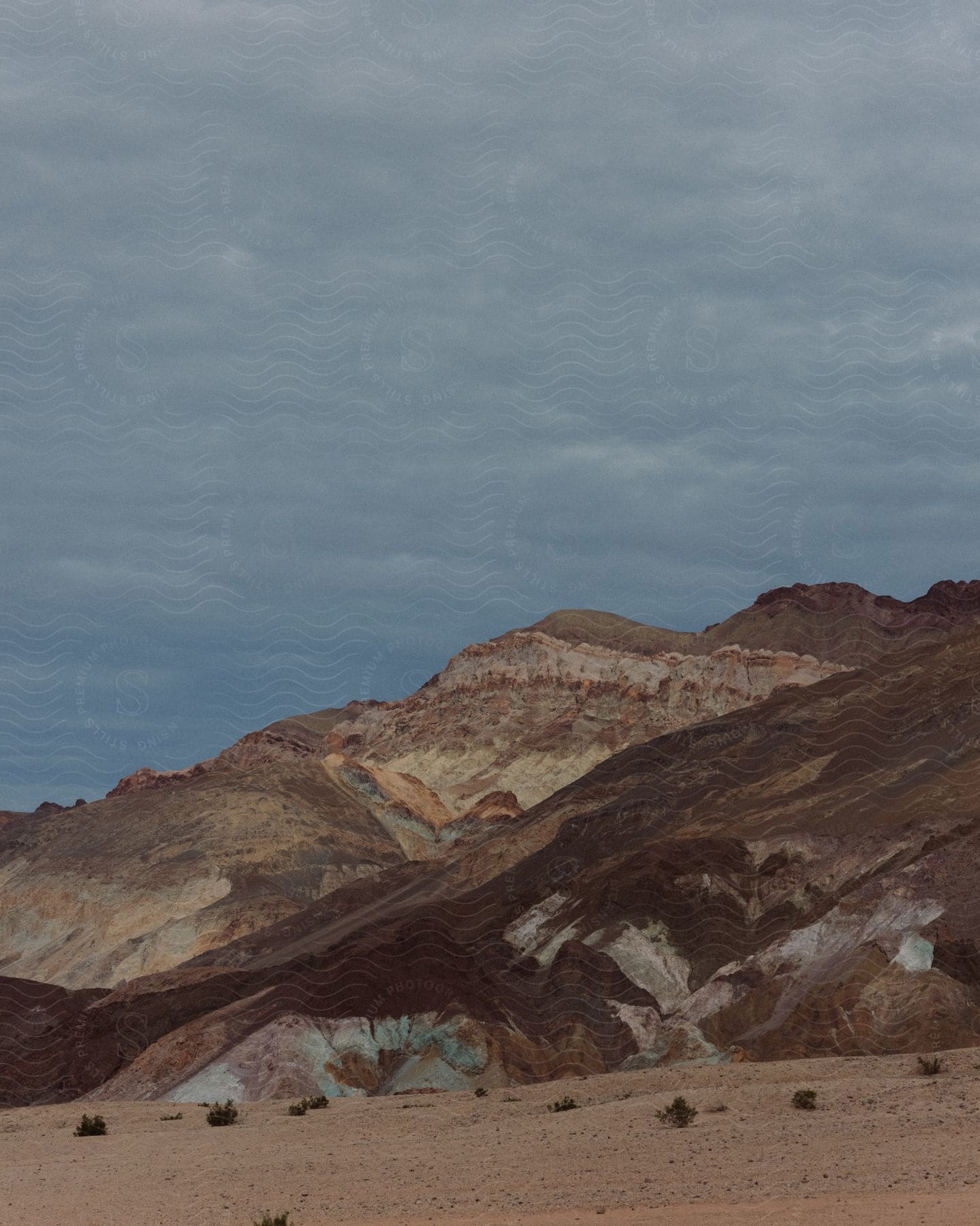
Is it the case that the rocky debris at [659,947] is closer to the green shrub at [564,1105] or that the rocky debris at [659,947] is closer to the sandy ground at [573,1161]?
the green shrub at [564,1105]

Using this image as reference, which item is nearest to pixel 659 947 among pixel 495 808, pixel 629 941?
pixel 629 941

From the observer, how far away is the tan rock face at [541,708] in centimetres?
15312

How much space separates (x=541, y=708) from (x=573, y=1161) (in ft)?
491

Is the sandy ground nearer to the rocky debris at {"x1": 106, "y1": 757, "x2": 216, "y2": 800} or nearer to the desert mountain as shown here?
the desert mountain

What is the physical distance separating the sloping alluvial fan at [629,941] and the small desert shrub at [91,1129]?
25.1 metres

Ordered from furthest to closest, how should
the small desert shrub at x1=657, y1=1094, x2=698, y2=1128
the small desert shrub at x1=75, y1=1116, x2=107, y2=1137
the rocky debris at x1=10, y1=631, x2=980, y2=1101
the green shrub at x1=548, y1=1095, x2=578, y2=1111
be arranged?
1. the rocky debris at x1=10, y1=631, x2=980, y2=1101
2. the small desert shrub at x1=75, y1=1116, x2=107, y2=1137
3. the green shrub at x1=548, y1=1095, x2=578, y2=1111
4. the small desert shrub at x1=657, y1=1094, x2=698, y2=1128

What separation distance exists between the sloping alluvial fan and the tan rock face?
3612 cm

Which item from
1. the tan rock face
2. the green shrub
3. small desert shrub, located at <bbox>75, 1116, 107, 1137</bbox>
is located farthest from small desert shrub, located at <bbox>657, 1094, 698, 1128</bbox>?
the tan rock face

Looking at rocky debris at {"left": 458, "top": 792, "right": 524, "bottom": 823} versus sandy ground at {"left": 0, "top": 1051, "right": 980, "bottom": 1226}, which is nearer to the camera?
sandy ground at {"left": 0, "top": 1051, "right": 980, "bottom": 1226}

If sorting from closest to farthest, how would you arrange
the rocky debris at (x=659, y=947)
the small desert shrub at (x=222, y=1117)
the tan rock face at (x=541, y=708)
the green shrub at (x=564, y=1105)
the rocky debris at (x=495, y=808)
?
the green shrub at (x=564, y=1105) < the small desert shrub at (x=222, y=1117) < the rocky debris at (x=659, y=947) < the rocky debris at (x=495, y=808) < the tan rock face at (x=541, y=708)

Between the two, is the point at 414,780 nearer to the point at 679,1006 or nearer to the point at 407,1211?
the point at 679,1006

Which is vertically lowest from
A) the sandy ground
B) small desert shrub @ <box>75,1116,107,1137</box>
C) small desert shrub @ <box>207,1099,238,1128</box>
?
the sandy ground

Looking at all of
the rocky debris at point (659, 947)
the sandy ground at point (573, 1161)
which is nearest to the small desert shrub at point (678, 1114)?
the sandy ground at point (573, 1161)

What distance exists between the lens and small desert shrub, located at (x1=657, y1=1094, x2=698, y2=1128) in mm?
22438
